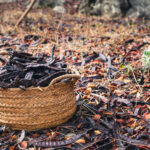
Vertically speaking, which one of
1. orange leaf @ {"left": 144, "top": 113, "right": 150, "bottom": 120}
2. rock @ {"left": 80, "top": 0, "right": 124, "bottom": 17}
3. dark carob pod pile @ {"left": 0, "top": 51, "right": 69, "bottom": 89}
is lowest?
orange leaf @ {"left": 144, "top": 113, "right": 150, "bottom": 120}

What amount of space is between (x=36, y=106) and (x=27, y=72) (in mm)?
412

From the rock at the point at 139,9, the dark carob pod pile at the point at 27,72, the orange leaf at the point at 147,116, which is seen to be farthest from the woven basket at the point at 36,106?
the rock at the point at 139,9

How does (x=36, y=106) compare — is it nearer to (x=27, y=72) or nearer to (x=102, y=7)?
(x=27, y=72)

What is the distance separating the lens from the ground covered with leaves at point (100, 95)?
2131 mm

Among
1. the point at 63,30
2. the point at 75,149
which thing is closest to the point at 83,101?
the point at 75,149

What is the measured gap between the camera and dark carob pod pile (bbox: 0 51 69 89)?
216cm

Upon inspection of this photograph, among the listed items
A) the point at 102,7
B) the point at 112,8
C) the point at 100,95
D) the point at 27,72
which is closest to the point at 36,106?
the point at 27,72

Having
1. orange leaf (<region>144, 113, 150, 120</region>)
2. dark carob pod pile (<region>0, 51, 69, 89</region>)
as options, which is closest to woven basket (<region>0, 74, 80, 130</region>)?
dark carob pod pile (<region>0, 51, 69, 89</region>)

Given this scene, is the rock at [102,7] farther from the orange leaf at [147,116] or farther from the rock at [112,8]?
the orange leaf at [147,116]

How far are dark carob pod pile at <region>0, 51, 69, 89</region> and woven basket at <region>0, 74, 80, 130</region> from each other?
72 millimetres

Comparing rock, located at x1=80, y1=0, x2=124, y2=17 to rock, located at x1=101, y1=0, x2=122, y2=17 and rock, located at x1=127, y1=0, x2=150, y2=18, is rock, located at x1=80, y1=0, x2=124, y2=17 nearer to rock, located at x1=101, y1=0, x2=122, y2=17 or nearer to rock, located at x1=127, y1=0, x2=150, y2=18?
rock, located at x1=101, y1=0, x2=122, y2=17

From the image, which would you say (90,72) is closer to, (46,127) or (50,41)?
(46,127)

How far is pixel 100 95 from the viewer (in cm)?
298

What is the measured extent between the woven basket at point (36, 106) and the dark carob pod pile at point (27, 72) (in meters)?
0.07
